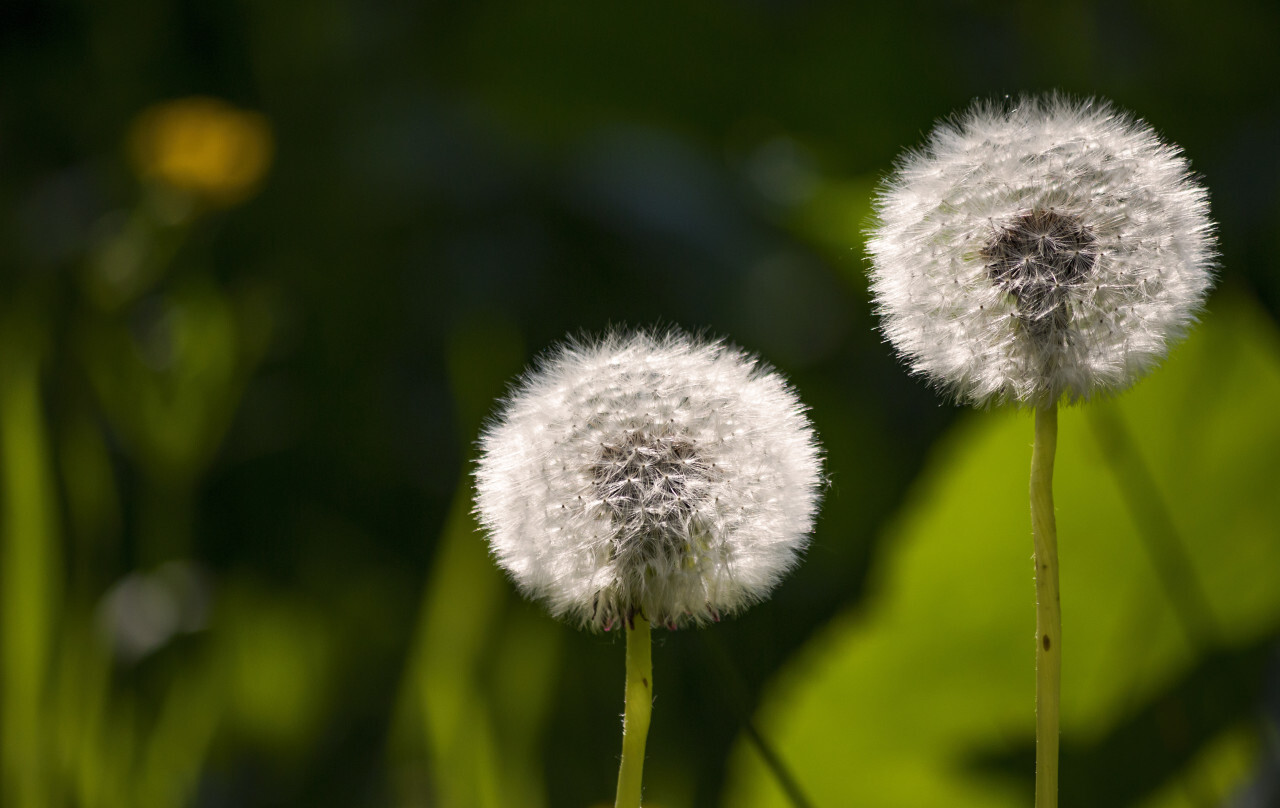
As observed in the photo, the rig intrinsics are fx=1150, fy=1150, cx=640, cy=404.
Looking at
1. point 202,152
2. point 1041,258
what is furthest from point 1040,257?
point 202,152

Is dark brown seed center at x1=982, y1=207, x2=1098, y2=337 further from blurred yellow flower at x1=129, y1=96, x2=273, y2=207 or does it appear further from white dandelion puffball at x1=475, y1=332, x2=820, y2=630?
blurred yellow flower at x1=129, y1=96, x2=273, y2=207

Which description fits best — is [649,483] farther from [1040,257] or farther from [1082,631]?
[1082,631]

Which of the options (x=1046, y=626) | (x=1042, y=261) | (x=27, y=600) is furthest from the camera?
(x=27, y=600)

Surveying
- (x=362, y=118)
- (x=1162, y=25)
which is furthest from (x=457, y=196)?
(x=1162, y=25)

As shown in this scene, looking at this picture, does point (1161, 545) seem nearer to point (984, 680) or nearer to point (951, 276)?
point (984, 680)

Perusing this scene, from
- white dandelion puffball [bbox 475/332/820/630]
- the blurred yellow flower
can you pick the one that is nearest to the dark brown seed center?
white dandelion puffball [bbox 475/332/820/630]

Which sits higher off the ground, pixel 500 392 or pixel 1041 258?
pixel 1041 258
